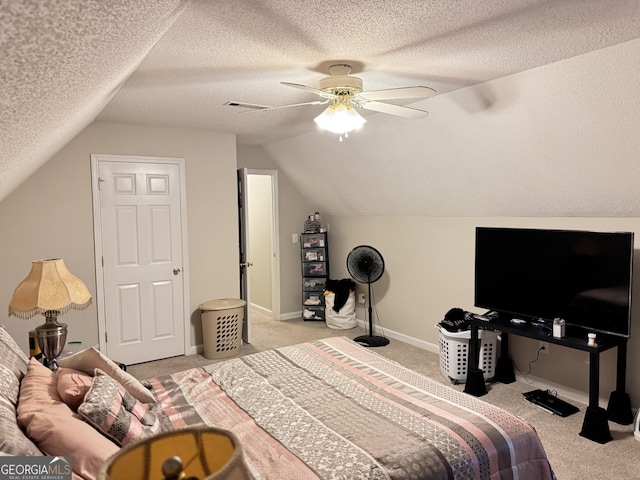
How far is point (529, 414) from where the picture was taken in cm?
333

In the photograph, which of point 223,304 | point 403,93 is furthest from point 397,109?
point 223,304

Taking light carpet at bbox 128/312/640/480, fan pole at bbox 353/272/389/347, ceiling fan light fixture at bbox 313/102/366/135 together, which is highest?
ceiling fan light fixture at bbox 313/102/366/135

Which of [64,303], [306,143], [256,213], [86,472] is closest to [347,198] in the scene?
[306,143]

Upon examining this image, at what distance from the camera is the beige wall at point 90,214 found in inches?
155

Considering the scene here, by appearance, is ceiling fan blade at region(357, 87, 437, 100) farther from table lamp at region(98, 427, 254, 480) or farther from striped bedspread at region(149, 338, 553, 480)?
table lamp at region(98, 427, 254, 480)

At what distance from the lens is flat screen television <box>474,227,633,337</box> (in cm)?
303

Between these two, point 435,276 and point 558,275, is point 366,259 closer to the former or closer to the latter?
point 435,276

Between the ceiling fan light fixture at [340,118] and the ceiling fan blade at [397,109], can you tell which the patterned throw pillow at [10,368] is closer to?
the ceiling fan light fixture at [340,118]

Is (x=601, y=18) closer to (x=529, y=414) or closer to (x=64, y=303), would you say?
(x=529, y=414)

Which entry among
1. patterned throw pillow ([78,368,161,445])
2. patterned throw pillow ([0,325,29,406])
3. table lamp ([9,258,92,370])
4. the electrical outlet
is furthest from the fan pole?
patterned throw pillow ([0,325,29,406])

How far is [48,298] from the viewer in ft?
8.77

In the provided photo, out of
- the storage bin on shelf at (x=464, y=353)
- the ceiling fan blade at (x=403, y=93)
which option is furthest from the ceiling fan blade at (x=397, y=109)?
the storage bin on shelf at (x=464, y=353)

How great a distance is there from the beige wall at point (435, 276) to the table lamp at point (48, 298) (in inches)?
132

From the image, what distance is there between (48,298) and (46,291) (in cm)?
5
